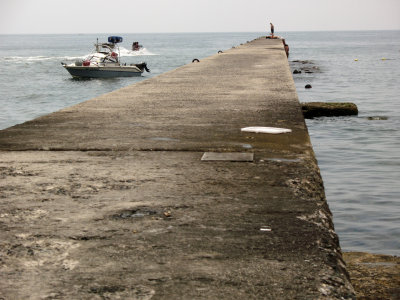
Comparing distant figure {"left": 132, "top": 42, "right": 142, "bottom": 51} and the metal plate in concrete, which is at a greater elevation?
the metal plate in concrete

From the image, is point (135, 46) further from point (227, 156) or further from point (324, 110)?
point (227, 156)

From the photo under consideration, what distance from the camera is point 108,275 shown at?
2152 millimetres

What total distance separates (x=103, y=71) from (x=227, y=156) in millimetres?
33225

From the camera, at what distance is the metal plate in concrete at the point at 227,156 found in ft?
12.7

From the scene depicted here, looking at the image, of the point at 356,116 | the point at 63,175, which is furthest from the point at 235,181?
the point at 356,116

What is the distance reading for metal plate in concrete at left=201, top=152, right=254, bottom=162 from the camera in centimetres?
387

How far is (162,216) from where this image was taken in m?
2.77

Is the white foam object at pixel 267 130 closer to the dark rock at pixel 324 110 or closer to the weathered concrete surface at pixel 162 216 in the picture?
the weathered concrete surface at pixel 162 216

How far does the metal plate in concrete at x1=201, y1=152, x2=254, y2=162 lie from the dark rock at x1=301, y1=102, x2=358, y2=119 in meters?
10.7

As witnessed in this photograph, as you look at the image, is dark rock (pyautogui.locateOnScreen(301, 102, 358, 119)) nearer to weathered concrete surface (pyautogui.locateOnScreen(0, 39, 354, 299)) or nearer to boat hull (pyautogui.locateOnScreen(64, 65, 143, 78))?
weathered concrete surface (pyautogui.locateOnScreen(0, 39, 354, 299))

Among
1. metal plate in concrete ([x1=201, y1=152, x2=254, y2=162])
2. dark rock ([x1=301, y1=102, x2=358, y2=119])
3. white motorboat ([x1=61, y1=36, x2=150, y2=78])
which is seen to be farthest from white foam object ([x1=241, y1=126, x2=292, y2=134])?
white motorboat ([x1=61, y1=36, x2=150, y2=78])

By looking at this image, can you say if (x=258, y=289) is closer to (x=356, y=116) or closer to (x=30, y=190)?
(x=30, y=190)

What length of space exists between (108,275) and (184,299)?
1.14ft

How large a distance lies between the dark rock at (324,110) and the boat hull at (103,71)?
23.1 metres
